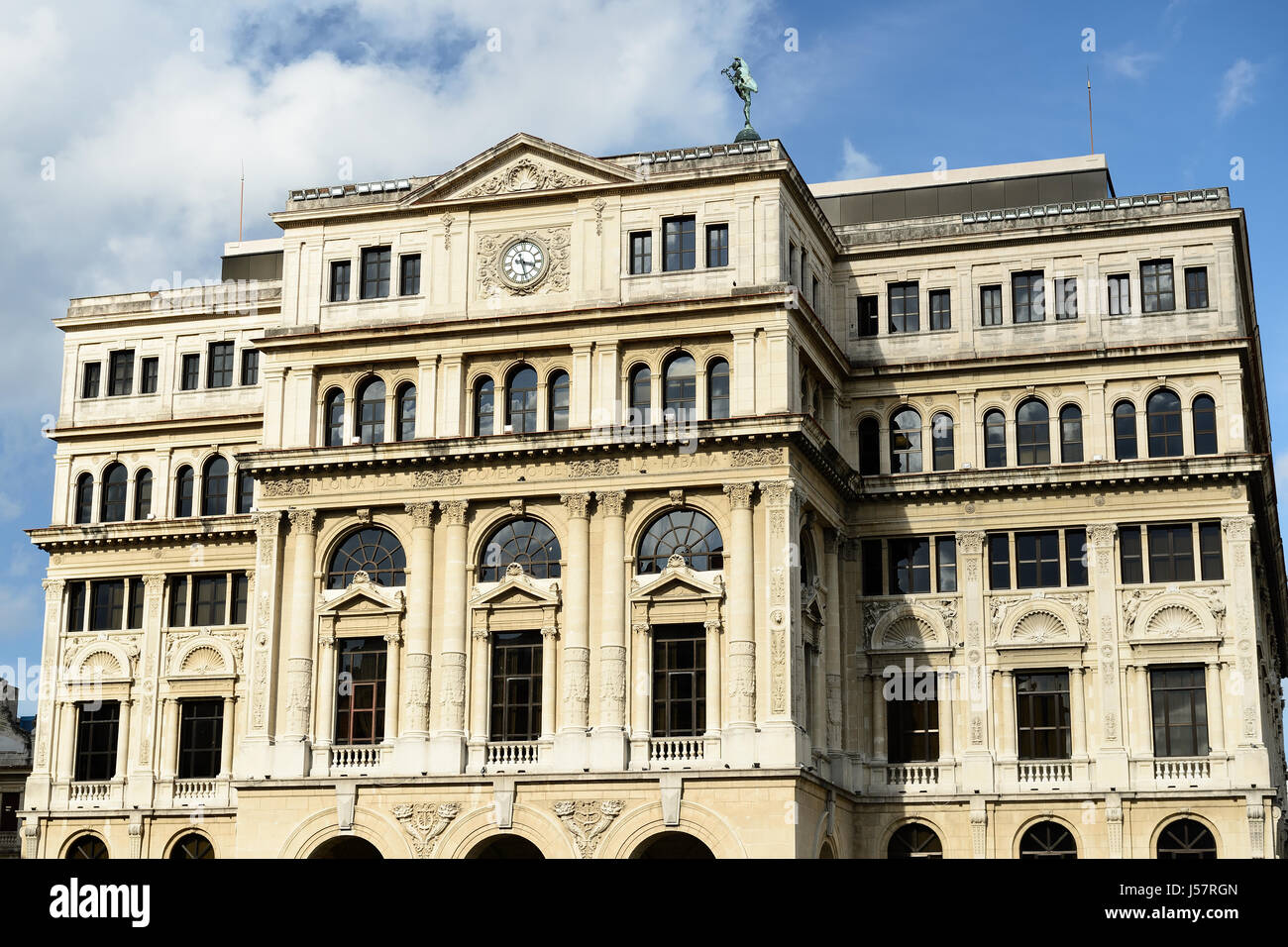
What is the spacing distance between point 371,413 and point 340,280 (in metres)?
5.05

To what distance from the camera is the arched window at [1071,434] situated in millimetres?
61875

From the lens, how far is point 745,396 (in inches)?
2228

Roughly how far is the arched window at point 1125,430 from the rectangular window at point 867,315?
30.4 ft

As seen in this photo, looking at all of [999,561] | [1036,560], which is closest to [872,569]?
[999,561]

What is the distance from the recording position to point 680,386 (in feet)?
190

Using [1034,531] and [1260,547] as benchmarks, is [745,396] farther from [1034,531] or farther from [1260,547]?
[1260,547]

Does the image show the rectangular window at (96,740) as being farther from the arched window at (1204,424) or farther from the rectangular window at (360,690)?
the arched window at (1204,424)

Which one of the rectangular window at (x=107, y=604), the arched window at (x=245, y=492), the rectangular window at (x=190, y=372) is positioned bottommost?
the rectangular window at (x=107, y=604)

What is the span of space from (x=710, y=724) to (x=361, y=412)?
1663 centimetres

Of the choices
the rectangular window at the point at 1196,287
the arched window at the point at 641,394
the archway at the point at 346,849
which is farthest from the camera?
the rectangular window at the point at 1196,287

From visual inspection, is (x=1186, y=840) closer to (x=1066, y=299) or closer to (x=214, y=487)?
(x=1066, y=299)

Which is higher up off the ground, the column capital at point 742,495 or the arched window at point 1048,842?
the column capital at point 742,495

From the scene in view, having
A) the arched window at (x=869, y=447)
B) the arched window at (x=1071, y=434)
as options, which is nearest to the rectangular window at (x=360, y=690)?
the arched window at (x=869, y=447)

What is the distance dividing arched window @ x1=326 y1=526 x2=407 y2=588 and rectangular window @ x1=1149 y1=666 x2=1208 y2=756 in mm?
25405
